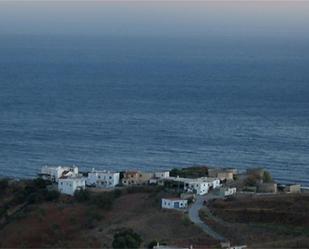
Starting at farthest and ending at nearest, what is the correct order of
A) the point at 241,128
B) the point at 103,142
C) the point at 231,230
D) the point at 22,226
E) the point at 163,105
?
1. the point at 163,105
2. the point at 241,128
3. the point at 103,142
4. the point at 22,226
5. the point at 231,230

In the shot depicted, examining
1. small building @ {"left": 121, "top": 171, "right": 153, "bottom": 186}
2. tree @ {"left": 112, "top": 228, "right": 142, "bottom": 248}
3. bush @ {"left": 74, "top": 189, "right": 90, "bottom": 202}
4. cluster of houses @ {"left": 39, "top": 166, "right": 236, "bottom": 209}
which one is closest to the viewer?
tree @ {"left": 112, "top": 228, "right": 142, "bottom": 248}

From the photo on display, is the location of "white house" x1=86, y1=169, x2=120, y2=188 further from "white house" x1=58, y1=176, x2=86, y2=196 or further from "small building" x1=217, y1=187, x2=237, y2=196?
"small building" x1=217, y1=187, x2=237, y2=196

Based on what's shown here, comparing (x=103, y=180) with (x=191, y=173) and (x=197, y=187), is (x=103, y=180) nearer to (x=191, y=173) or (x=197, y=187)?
(x=191, y=173)

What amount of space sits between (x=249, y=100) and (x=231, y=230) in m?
63.2

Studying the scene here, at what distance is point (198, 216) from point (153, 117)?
44.5 metres

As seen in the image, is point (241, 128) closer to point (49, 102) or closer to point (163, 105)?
point (163, 105)

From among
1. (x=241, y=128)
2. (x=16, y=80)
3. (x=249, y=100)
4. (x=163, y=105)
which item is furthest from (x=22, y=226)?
(x=16, y=80)

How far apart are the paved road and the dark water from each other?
13724 millimetres

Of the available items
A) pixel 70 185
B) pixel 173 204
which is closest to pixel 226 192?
pixel 173 204

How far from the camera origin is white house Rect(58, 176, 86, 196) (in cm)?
5147

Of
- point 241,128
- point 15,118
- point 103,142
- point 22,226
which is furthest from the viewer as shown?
point 15,118

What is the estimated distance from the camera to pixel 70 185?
51.7 meters

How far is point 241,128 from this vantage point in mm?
82500

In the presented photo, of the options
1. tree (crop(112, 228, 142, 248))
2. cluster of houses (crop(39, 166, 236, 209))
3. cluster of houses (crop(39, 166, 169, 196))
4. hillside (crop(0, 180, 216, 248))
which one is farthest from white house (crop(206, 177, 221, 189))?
tree (crop(112, 228, 142, 248))
